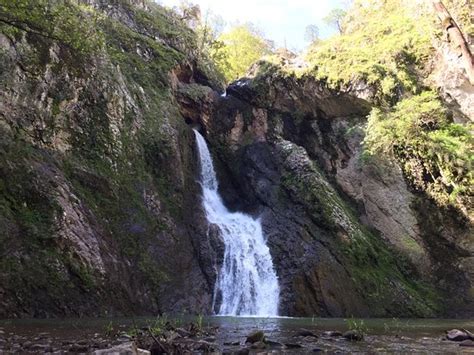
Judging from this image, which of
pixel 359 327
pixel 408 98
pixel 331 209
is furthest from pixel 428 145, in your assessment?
pixel 359 327

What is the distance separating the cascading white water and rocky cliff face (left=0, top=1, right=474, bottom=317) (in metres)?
0.56

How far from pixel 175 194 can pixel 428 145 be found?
14.0 meters

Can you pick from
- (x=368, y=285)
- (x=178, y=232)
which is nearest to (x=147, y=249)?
(x=178, y=232)

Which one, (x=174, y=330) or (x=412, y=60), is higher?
(x=412, y=60)

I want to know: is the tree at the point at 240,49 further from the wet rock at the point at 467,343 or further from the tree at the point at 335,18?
the wet rock at the point at 467,343

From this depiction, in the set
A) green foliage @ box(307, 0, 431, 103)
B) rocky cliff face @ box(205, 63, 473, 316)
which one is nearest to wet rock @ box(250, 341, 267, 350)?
rocky cliff face @ box(205, 63, 473, 316)

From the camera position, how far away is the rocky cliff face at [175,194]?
15.7 meters

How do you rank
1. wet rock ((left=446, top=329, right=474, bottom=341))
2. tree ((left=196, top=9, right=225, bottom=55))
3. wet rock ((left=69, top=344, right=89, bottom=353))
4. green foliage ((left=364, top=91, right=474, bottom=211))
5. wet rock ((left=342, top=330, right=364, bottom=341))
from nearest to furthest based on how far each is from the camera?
wet rock ((left=69, top=344, right=89, bottom=353)) → wet rock ((left=446, top=329, right=474, bottom=341)) → wet rock ((left=342, top=330, right=364, bottom=341)) → green foliage ((left=364, top=91, right=474, bottom=211)) → tree ((left=196, top=9, right=225, bottom=55))

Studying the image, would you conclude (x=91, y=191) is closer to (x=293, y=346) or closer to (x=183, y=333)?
(x=183, y=333)

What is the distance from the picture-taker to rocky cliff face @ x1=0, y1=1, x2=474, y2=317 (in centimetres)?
1568

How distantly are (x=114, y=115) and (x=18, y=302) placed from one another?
35.9 ft

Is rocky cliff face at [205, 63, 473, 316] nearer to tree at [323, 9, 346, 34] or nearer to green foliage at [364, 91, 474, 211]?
green foliage at [364, 91, 474, 211]

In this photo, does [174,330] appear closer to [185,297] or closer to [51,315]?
[51,315]

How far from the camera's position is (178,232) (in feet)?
71.1
